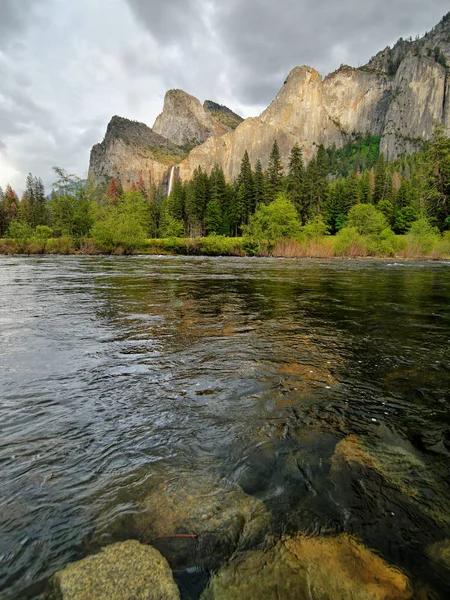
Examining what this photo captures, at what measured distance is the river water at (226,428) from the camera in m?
2.43

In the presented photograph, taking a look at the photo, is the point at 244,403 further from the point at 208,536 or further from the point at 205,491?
the point at 208,536

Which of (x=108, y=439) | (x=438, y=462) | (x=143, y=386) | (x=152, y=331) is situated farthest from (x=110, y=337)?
(x=438, y=462)

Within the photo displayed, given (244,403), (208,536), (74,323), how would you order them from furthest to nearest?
(74,323), (244,403), (208,536)

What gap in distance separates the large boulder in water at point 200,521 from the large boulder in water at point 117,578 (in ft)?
0.37

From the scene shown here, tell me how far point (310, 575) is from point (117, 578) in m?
1.17

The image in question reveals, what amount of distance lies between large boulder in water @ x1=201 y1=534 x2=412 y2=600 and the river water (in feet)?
0.37

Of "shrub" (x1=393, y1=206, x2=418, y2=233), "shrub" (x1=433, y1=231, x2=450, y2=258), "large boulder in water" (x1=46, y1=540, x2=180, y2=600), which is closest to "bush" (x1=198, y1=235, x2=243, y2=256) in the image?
"shrub" (x1=433, y1=231, x2=450, y2=258)

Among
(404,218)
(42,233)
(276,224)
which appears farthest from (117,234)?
(404,218)

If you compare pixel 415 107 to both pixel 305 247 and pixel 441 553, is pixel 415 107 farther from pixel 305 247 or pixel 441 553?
pixel 441 553

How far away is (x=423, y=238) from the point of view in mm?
46594

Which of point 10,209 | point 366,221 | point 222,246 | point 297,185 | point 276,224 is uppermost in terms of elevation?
point 297,185

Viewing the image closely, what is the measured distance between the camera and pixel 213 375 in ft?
17.3

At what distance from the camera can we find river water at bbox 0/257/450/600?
7.97ft

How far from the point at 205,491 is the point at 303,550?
0.89 m
